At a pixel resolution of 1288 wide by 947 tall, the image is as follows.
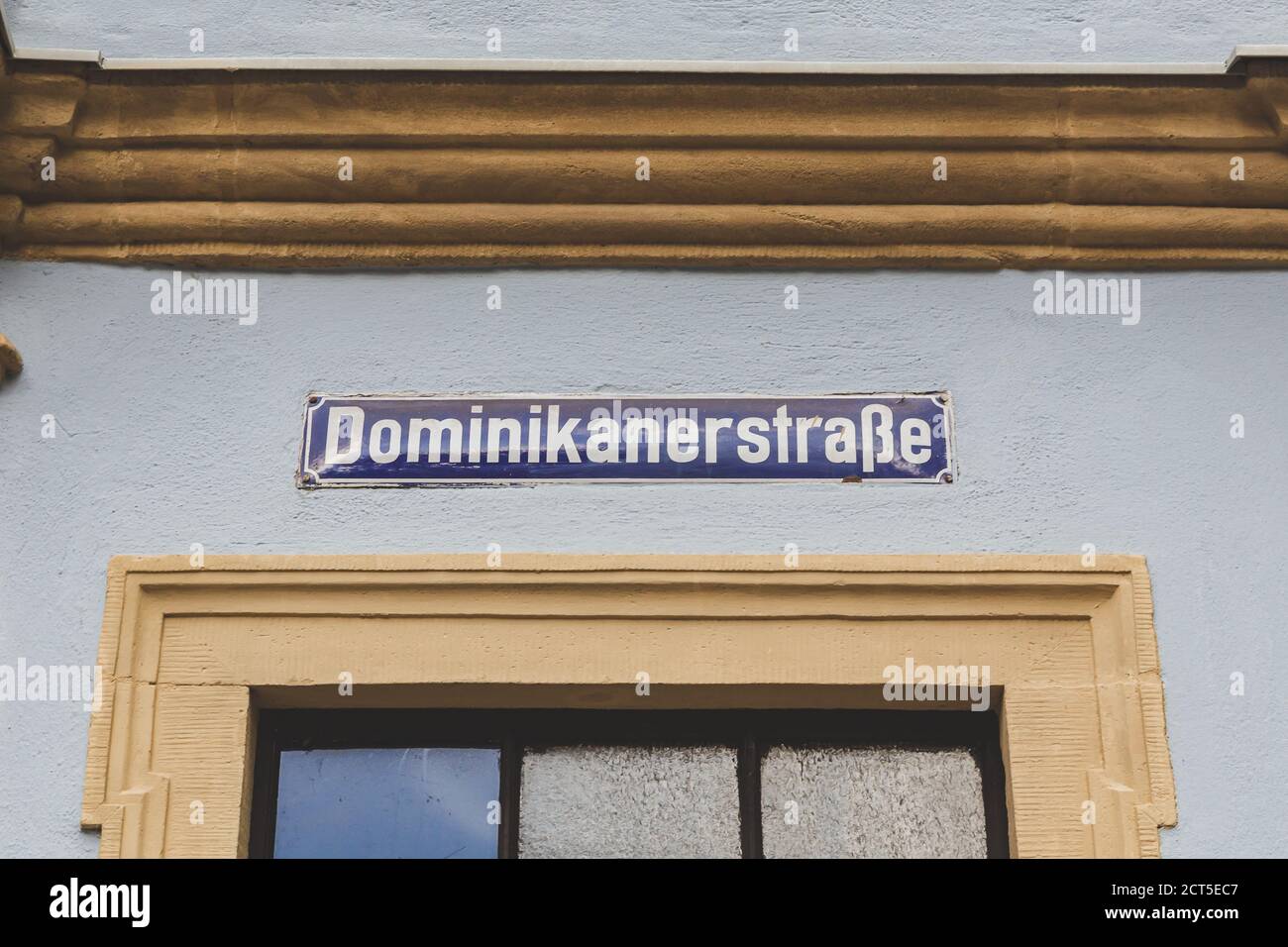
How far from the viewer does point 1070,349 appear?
360cm

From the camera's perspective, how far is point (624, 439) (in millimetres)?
3514

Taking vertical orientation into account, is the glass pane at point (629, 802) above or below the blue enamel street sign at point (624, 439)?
below

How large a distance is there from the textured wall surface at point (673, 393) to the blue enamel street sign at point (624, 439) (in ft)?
0.11

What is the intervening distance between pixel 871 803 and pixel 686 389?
0.85m

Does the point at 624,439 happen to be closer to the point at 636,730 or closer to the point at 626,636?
the point at 626,636

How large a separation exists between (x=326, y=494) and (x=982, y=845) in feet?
4.45

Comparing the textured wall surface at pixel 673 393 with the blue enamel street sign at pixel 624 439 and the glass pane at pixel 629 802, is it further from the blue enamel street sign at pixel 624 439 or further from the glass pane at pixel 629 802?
the glass pane at pixel 629 802

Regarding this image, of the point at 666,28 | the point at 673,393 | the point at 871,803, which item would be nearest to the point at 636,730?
the point at 871,803

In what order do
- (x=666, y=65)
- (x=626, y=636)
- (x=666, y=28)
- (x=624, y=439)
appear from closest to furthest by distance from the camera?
(x=626, y=636) → (x=624, y=439) → (x=666, y=65) → (x=666, y=28)

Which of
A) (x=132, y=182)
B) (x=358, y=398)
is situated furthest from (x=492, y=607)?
(x=132, y=182)

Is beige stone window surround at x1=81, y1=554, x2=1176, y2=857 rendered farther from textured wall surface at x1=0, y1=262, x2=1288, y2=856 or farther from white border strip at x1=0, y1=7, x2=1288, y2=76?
white border strip at x1=0, y1=7, x2=1288, y2=76

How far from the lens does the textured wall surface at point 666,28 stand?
12.4 ft

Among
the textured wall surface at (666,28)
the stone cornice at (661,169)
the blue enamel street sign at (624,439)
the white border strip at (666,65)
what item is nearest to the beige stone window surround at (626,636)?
the blue enamel street sign at (624,439)

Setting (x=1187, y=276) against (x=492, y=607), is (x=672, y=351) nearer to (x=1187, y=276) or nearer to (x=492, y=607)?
(x=492, y=607)
